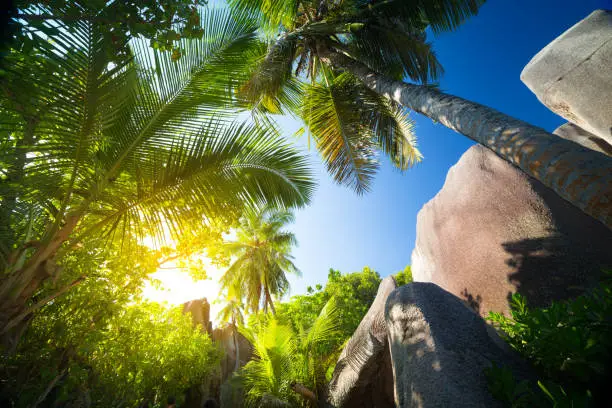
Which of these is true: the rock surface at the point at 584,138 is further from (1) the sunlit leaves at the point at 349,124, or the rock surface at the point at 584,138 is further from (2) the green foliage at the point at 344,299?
(2) the green foliage at the point at 344,299

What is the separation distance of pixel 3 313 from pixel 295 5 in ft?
21.7

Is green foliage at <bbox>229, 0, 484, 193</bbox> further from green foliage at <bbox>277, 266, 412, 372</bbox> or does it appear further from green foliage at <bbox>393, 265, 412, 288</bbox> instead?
green foliage at <bbox>393, 265, 412, 288</bbox>

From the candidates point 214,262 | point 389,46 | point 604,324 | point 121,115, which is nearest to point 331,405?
point 214,262

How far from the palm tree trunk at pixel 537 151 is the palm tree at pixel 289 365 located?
5.08 metres

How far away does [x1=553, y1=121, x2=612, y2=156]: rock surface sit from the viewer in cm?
679

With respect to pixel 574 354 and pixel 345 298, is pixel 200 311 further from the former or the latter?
pixel 574 354

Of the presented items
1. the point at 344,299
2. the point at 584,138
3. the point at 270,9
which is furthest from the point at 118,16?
the point at 344,299

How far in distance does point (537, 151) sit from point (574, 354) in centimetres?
145

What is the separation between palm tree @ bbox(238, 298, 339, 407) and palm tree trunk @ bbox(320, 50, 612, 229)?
5.08m

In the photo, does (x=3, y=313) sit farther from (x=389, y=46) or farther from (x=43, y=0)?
(x=389, y=46)

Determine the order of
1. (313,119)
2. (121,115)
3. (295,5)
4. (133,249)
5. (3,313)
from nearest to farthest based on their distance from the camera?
(3,313) → (121,115) → (133,249) → (295,5) → (313,119)

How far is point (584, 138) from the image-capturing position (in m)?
A: 7.02

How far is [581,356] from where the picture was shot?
5.65ft

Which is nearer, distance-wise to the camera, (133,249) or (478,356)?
(478,356)
